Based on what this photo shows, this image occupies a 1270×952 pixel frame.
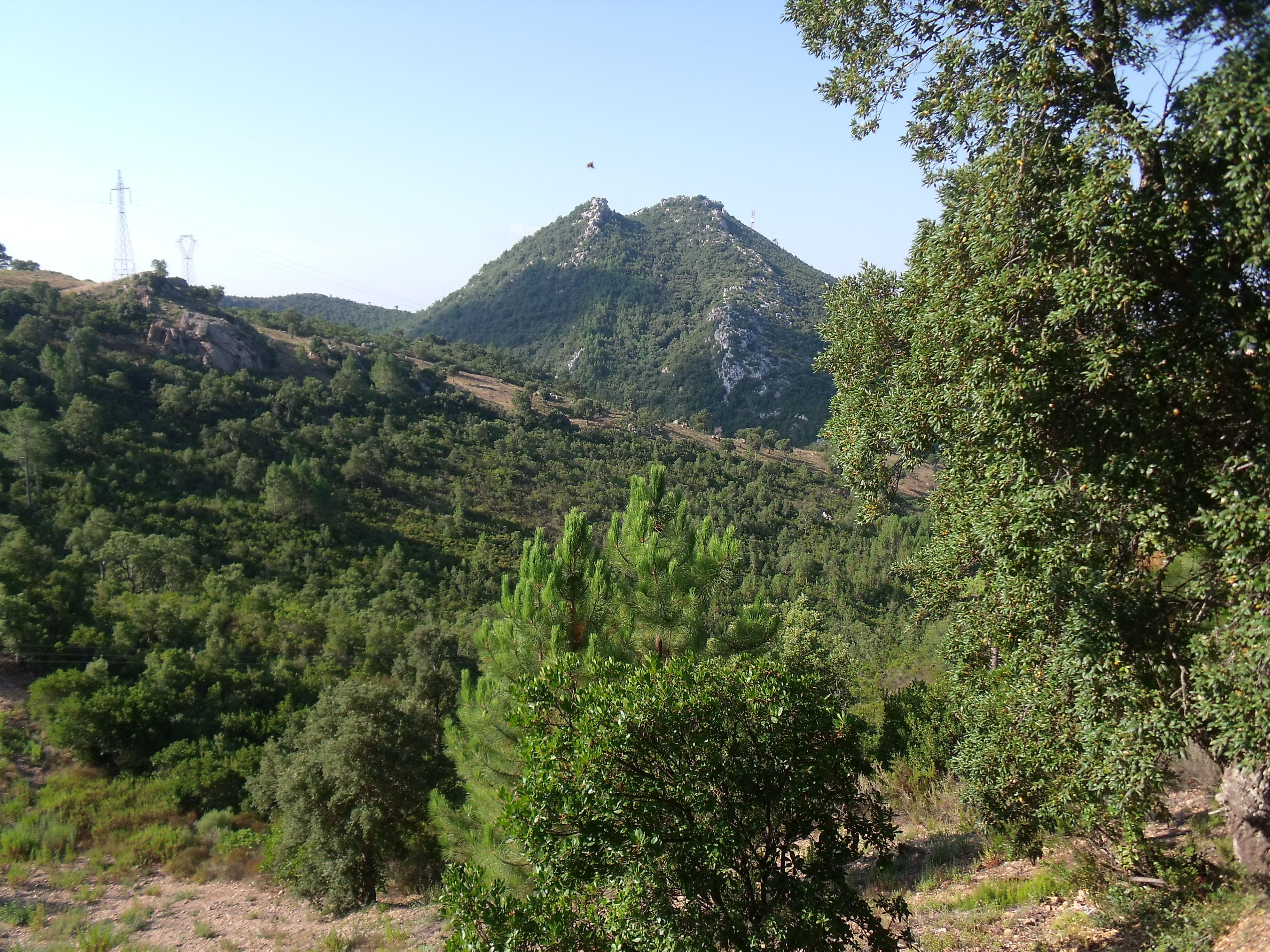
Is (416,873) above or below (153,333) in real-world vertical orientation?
below

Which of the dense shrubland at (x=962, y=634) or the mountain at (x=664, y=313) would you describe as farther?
the mountain at (x=664, y=313)

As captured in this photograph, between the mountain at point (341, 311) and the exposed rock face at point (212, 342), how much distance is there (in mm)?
95207

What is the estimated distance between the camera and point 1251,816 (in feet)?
15.7

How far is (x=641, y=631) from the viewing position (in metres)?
9.52

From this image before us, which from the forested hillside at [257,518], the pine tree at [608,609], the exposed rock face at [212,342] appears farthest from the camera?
the exposed rock face at [212,342]

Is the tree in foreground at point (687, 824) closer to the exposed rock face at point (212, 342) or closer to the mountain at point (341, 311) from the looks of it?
the exposed rock face at point (212, 342)

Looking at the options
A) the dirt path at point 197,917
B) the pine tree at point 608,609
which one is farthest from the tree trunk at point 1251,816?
the dirt path at point 197,917

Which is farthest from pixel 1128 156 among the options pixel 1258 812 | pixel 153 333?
pixel 153 333

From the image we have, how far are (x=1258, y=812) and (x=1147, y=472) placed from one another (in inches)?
106

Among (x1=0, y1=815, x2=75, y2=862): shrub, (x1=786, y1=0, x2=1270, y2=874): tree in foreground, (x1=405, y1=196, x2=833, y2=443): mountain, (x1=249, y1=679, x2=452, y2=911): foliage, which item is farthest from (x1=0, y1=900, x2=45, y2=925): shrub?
(x1=405, y1=196, x2=833, y2=443): mountain

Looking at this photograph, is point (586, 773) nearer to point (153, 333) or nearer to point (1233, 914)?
point (1233, 914)

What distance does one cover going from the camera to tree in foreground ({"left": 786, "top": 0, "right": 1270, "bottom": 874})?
3.79m

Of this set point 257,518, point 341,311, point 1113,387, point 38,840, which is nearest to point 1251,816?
point 1113,387

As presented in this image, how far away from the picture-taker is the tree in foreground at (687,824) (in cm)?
Result: 412
